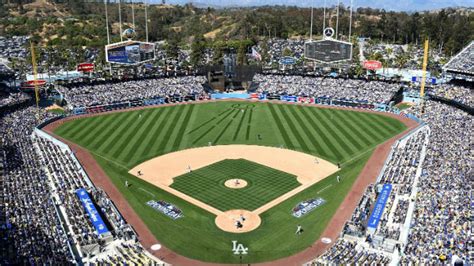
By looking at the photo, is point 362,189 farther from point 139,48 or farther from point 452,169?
point 139,48

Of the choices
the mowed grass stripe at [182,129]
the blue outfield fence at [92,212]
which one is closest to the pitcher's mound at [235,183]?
the blue outfield fence at [92,212]

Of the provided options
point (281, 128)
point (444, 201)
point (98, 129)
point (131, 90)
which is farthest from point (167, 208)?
point (131, 90)

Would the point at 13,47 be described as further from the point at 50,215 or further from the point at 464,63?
the point at 464,63

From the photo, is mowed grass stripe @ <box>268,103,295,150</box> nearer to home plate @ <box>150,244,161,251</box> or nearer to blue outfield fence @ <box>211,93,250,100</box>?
blue outfield fence @ <box>211,93,250,100</box>

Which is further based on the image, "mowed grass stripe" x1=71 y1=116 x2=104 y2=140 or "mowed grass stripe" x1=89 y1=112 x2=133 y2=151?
"mowed grass stripe" x1=71 y1=116 x2=104 y2=140

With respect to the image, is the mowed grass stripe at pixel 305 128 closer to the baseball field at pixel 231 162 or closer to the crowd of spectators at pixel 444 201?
the baseball field at pixel 231 162

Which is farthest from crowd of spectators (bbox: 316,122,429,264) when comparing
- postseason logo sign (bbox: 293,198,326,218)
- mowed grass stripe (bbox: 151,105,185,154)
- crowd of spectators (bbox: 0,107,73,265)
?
mowed grass stripe (bbox: 151,105,185,154)
